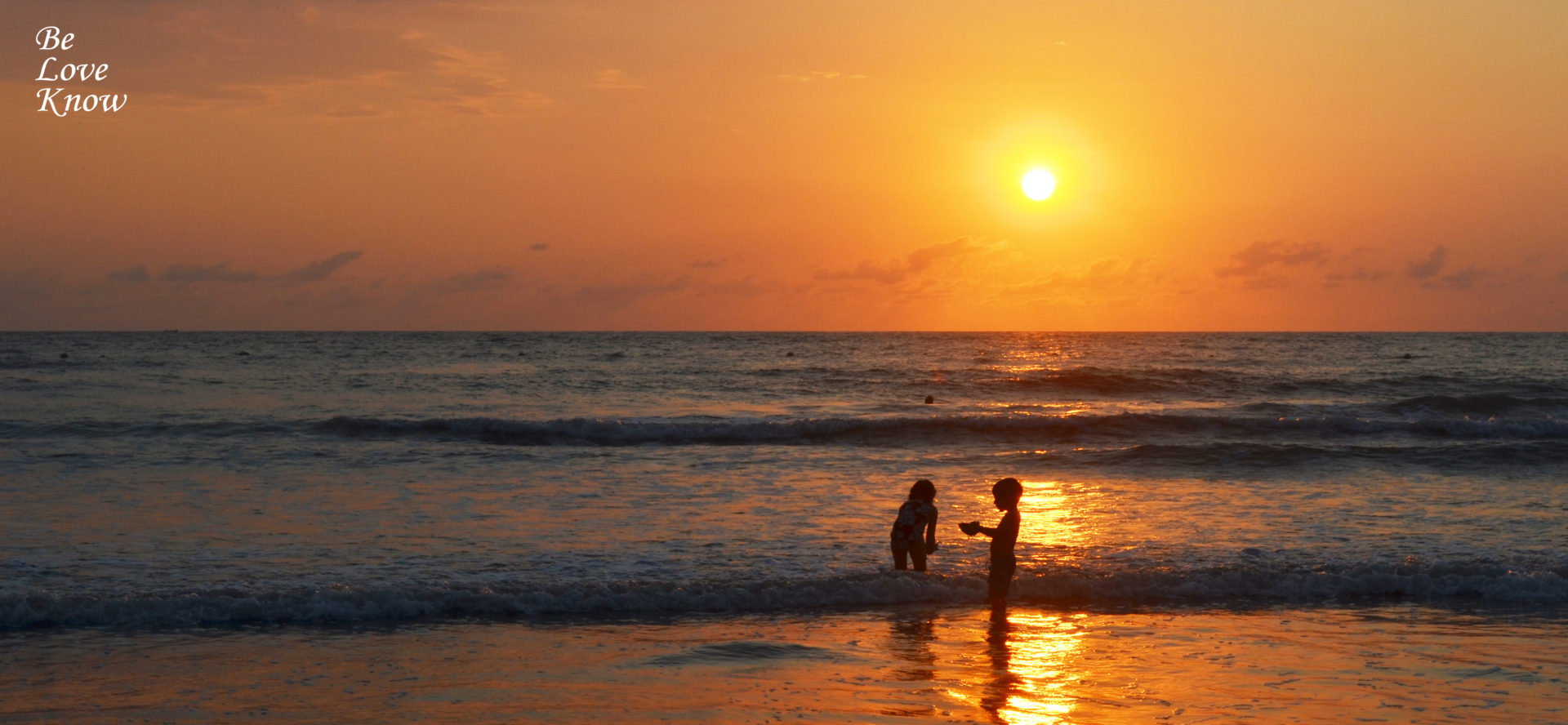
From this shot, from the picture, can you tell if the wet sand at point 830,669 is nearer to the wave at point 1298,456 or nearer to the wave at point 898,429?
the wave at point 1298,456

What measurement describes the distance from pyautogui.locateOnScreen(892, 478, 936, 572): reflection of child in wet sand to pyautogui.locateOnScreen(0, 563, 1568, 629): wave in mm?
257

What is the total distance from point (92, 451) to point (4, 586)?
43.8 ft

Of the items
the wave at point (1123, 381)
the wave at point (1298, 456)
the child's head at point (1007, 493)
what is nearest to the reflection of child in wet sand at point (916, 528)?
the child's head at point (1007, 493)

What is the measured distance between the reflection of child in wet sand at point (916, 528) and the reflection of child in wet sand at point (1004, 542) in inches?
24.1

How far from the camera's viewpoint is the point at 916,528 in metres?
11.0

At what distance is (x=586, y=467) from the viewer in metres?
21.1

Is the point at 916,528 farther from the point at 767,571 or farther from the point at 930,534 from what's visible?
the point at 767,571

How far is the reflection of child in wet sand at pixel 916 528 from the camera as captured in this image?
10695 millimetres

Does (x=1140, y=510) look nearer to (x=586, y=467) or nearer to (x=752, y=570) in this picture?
(x=752, y=570)

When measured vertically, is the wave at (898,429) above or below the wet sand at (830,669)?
above

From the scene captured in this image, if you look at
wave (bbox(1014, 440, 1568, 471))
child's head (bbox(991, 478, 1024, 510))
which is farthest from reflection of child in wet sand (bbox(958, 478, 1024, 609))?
wave (bbox(1014, 440, 1568, 471))

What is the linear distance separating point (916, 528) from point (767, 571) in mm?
1876

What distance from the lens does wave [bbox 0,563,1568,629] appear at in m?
10.0

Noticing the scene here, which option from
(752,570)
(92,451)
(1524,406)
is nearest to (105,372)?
(92,451)
